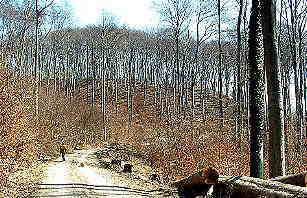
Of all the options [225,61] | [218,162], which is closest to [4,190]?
[218,162]

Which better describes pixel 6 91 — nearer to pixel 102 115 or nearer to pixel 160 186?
pixel 160 186

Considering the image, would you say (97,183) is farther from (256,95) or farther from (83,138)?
(83,138)

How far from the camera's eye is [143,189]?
14828 mm

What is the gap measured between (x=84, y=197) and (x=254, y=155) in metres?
5.46

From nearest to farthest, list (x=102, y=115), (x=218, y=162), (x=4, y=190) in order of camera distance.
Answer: (x=4, y=190)
(x=218, y=162)
(x=102, y=115)

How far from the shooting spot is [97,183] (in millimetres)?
15938

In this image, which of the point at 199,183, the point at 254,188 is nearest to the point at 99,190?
the point at 199,183

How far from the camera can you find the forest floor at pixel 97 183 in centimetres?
1361

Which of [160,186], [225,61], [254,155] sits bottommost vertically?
[160,186]

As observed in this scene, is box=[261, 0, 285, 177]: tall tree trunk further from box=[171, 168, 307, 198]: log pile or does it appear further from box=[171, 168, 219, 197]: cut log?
box=[171, 168, 219, 197]: cut log

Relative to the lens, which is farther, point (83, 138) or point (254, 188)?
point (83, 138)

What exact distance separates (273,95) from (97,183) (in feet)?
28.9

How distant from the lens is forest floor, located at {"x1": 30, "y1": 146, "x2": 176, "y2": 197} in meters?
13.6

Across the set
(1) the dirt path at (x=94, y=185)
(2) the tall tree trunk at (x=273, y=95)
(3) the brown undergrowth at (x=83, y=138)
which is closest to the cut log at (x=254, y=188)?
(2) the tall tree trunk at (x=273, y=95)
